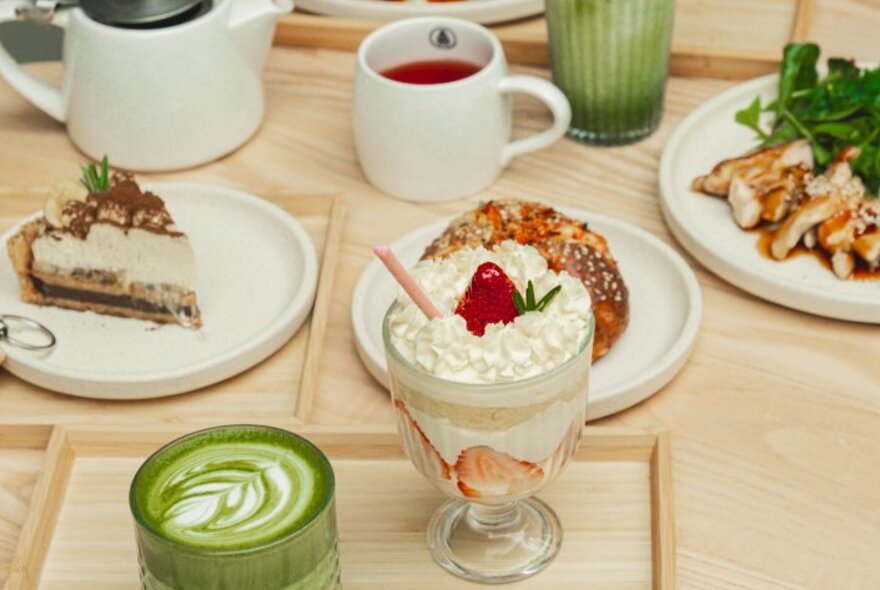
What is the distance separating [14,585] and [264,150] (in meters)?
0.84

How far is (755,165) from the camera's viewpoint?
5.72 ft

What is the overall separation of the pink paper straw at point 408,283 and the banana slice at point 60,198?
0.63 metres

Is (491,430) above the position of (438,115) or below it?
above

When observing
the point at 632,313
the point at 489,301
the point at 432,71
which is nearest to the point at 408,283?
the point at 489,301

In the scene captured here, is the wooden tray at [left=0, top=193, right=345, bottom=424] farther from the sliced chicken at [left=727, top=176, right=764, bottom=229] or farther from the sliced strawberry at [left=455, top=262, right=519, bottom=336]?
the sliced chicken at [left=727, top=176, right=764, bottom=229]

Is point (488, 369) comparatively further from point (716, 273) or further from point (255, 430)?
point (716, 273)

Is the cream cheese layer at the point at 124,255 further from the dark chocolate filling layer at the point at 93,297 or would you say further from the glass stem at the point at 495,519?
the glass stem at the point at 495,519

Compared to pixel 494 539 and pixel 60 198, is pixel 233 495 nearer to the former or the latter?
pixel 494 539

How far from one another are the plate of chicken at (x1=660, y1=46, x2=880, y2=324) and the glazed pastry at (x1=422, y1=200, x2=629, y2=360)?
18 centimetres

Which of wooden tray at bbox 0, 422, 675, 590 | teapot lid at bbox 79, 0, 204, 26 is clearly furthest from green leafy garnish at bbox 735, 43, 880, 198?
teapot lid at bbox 79, 0, 204, 26

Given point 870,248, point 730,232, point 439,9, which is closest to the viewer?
point 870,248

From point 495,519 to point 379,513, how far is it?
0.12m

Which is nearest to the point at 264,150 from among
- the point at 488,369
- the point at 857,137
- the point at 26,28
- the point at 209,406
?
the point at 209,406

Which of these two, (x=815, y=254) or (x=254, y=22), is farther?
(x=254, y=22)
